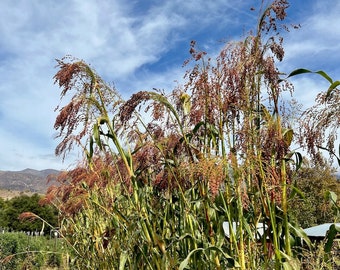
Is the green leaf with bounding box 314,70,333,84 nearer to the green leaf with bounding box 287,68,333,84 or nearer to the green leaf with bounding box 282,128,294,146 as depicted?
the green leaf with bounding box 287,68,333,84

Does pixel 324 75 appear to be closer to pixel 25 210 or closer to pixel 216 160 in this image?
pixel 216 160

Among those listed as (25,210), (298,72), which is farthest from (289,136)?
(25,210)

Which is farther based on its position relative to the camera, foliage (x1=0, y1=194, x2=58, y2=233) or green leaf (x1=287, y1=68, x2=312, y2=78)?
foliage (x1=0, y1=194, x2=58, y2=233)

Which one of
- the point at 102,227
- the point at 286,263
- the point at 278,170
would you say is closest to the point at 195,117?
the point at 278,170

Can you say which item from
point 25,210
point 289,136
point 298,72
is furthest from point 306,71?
point 25,210

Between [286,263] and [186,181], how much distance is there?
2.72ft

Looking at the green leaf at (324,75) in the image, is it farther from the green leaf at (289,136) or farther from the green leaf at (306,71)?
the green leaf at (289,136)

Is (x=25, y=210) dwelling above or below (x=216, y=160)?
above

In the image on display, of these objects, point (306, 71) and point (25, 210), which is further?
point (25, 210)

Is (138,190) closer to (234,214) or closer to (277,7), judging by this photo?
(234,214)

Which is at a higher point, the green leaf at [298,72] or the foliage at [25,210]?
the foliage at [25,210]

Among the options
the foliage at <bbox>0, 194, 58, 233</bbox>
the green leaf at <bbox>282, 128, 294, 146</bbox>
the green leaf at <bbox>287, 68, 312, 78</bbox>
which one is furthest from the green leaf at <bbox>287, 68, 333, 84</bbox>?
the foliage at <bbox>0, 194, 58, 233</bbox>

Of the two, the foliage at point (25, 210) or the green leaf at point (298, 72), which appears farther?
the foliage at point (25, 210)

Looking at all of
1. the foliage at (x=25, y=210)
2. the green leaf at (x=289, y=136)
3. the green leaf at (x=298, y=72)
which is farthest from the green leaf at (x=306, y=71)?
the foliage at (x=25, y=210)
